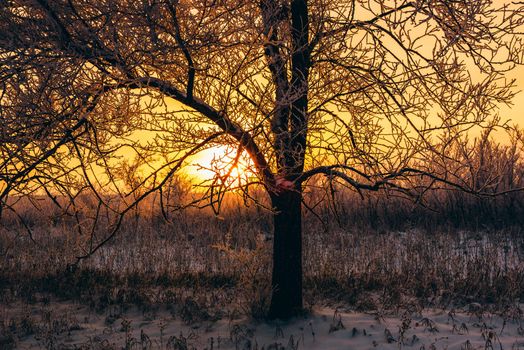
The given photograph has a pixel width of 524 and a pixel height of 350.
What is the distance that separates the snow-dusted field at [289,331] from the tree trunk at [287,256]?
0.77 ft

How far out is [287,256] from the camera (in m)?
7.39

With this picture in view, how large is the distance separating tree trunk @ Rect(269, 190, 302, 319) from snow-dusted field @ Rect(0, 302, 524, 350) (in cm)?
23

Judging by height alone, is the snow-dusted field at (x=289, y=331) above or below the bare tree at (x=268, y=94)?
below

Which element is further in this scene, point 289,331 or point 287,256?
point 287,256

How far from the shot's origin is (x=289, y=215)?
727cm

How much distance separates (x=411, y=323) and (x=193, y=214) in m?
9.98

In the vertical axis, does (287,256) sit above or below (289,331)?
above

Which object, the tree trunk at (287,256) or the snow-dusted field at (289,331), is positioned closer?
the snow-dusted field at (289,331)

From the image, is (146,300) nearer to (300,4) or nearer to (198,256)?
(198,256)

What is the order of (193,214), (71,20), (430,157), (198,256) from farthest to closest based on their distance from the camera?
(193,214), (198,256), (430,157), (71,20)

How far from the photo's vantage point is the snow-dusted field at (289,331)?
6.57m

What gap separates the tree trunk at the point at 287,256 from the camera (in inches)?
287

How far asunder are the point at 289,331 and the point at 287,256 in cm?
91

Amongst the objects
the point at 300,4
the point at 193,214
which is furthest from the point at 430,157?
the point at 193,214
